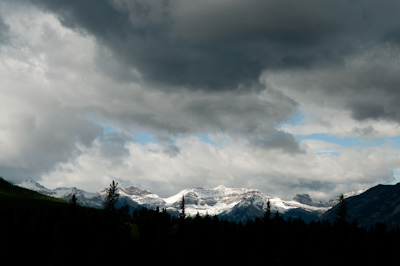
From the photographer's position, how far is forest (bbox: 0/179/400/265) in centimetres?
10894

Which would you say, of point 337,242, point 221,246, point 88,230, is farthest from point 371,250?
point 88,230

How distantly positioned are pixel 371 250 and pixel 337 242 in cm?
1744

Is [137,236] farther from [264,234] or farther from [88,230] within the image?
[264,234]

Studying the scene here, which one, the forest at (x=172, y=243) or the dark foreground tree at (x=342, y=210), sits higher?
the dark foreground tree at (x=342, y=210)

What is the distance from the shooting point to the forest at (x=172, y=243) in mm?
108938

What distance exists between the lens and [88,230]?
12562 centimetres

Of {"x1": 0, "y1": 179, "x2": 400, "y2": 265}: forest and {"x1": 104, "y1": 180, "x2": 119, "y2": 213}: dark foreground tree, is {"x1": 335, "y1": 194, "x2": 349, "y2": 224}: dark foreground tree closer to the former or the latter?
{"x1": 0, "y1": 179, "x2": 400, "y2": 265}: forest

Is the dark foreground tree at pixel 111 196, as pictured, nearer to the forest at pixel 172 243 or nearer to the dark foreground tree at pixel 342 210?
the forest at pixel 172 243

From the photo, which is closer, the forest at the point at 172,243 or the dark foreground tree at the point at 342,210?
the dark foreground tree at the point at 342,210

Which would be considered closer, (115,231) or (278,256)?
(115,231)

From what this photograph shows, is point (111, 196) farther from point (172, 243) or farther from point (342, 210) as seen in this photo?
point (342, 210)

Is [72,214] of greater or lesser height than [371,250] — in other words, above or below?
above

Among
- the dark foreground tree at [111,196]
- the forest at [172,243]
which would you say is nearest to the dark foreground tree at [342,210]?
the forest at [172,243]

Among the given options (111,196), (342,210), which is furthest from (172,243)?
(342,210)
